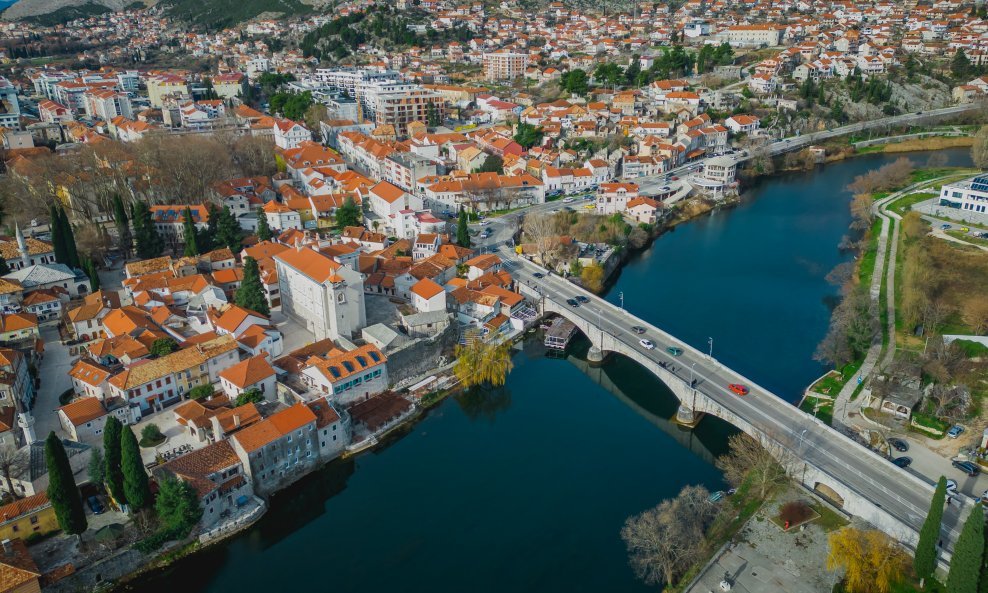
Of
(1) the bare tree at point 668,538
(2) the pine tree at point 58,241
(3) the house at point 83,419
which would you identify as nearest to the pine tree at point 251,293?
(3) the house at point 83,419

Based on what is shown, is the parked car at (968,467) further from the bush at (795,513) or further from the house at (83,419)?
the house at (83,419)

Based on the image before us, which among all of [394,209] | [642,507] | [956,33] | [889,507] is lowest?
[642,507]

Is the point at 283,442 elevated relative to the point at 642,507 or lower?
elevated

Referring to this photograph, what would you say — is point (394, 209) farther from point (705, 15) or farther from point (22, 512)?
point (705, 15)

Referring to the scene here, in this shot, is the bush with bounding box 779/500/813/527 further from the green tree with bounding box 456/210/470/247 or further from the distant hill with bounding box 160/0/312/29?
the distant hill with bounding box 160/0/312/29

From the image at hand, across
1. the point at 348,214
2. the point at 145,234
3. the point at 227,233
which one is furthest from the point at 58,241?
the point at 348,214

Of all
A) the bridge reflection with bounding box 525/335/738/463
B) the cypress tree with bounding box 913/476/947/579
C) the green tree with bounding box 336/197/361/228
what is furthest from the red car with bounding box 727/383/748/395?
the green tree with bounding box 336/197/361/228

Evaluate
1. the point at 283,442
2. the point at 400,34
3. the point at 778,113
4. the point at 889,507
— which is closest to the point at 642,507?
the point at 889,507

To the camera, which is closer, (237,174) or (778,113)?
(237,174)

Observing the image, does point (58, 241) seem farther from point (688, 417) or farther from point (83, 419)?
point (688, 417)
